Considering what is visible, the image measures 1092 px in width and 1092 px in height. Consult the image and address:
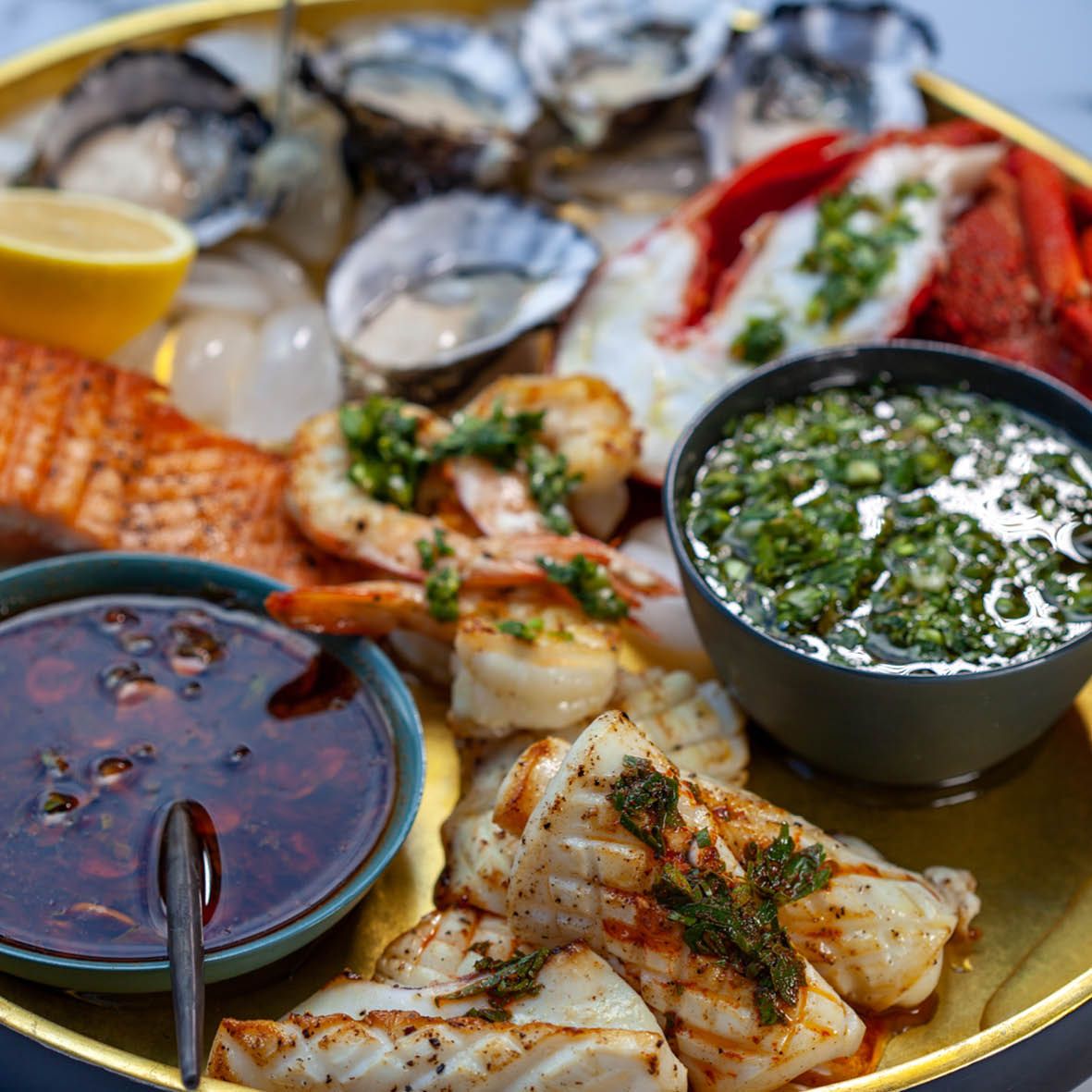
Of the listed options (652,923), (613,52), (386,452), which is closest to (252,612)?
(386,452)

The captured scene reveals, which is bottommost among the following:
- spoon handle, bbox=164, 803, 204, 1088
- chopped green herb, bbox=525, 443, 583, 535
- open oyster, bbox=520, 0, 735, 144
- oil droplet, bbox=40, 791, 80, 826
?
oil droplet, bbox=40, 791, 80, 826

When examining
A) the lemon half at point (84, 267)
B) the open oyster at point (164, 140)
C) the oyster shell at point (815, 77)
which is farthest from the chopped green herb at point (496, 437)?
the oyster shell at point (815, 77)

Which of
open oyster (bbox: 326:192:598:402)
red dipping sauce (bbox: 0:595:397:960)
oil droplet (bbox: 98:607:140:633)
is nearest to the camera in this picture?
red dipping sauce (bbox: 0:595:397:960)

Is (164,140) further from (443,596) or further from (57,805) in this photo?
(57,805)

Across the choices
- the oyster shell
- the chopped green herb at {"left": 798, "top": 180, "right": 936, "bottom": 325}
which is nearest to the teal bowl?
the chopped green herb at {"left": 798, "top": 180, "right": 936, "bottom": 325}

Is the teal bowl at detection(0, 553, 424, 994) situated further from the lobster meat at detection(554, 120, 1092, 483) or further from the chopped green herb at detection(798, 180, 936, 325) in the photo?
the chopped green herb at detection(798, 180, 936, 325)
